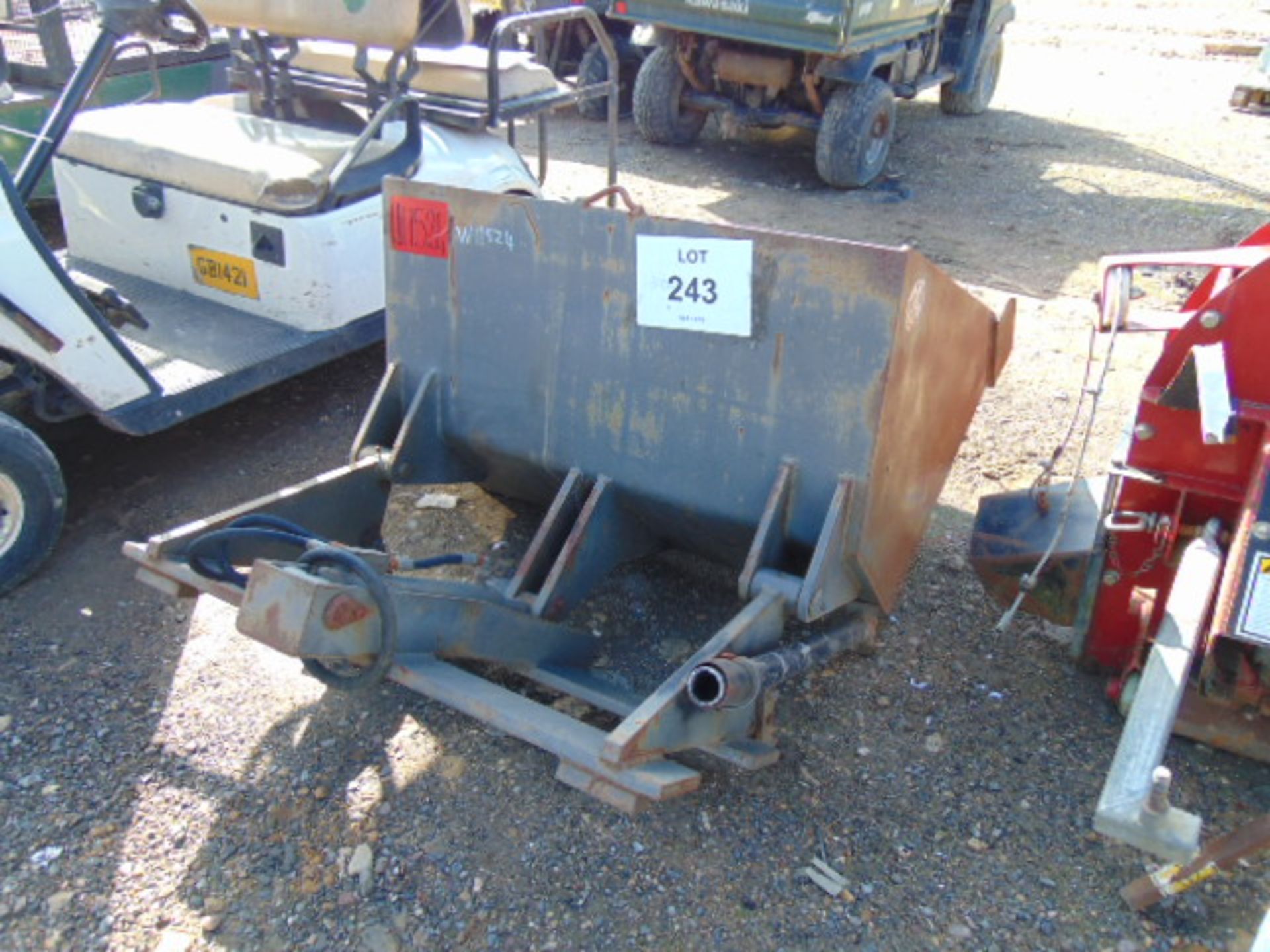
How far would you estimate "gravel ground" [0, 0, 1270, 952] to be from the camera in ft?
7.33

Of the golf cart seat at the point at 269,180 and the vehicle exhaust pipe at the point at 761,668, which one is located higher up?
the golf cart seat at the point at 269,180

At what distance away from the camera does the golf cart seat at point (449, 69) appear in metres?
4.87

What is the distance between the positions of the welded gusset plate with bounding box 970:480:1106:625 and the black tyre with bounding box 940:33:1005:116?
27.9 feet

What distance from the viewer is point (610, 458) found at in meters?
2.82

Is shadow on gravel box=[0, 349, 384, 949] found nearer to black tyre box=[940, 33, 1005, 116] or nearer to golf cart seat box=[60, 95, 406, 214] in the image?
golf cart seat box=[60, 95, 406, 214]

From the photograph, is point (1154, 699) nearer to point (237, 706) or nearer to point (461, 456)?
point (461, 456)

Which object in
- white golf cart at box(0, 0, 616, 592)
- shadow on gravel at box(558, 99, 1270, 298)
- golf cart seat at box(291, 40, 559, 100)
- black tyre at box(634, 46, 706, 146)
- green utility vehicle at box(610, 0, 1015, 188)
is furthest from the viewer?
black tyre at box(634, 46, 706, 146)

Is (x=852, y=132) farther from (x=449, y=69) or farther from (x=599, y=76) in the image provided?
(x=449, y=69)

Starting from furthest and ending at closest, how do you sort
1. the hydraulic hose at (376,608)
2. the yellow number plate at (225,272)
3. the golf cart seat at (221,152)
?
the yellow number plate at (225,272) < the golf cart seat at (221,152) < the hydraulic hose at (376,608)

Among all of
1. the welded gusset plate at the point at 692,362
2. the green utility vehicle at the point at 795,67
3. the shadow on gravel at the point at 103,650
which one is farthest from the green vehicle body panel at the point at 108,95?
the green utility vehicle at the point at 795,67

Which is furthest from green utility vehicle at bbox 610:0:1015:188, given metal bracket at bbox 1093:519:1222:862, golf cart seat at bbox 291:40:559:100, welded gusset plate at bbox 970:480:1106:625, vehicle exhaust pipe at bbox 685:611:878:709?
metal bracket at bbox 1093:519:1222:862

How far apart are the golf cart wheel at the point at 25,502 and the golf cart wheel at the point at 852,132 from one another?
6.29 metres

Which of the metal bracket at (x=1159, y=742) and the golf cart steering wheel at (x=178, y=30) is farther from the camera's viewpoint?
the golf cart steering wheel at (x=178, y=30)

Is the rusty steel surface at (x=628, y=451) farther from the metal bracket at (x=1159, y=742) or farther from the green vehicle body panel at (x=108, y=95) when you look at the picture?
the green vehicle body panel at (x=108, y=95)
